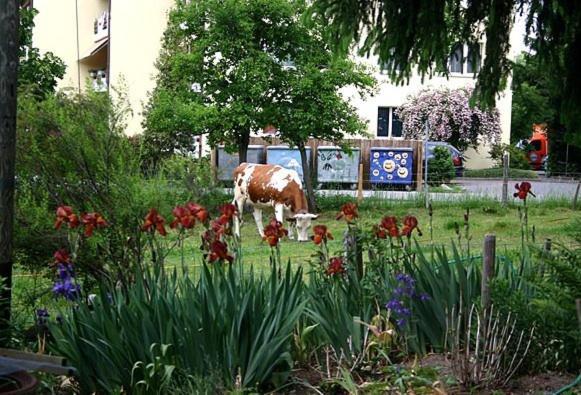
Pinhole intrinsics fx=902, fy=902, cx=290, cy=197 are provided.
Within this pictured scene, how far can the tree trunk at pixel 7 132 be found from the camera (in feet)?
20.3

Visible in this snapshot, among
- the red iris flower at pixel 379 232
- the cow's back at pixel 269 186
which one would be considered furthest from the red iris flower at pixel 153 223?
the cow's back at pixel 269 186

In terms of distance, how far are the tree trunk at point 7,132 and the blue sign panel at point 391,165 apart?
1000 inches

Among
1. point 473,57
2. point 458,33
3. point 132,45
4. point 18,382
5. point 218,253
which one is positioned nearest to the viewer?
point 18,382

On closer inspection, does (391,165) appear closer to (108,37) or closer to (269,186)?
(269,186)

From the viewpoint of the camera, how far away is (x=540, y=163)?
47.4 m

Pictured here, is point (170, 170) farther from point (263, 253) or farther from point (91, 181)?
point (263, 253)

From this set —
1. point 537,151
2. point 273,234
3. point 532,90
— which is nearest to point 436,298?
point 273,234

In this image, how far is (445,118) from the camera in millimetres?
41344

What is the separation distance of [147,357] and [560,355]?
8.45ft

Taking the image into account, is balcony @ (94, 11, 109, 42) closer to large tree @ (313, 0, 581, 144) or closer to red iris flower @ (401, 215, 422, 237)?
large tree @ (313, 0, 581, 144)

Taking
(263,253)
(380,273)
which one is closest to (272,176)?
(263,253)

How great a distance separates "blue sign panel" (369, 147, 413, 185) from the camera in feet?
103

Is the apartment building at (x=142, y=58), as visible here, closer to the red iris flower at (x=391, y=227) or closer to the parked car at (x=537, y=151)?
the parked car at (x=537, y=151)

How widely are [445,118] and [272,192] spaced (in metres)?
22.5
